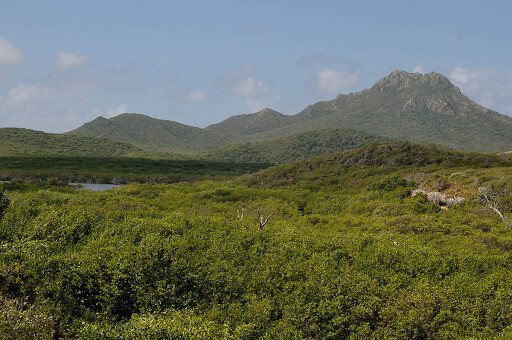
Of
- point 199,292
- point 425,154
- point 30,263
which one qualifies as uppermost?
point 425,154

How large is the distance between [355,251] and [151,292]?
21.3m

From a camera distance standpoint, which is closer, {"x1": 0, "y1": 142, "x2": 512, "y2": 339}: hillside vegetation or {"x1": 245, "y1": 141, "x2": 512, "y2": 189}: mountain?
{"x1": 0, "y1": 142, "x2": 512, "y2": 339}: hillside vegetation

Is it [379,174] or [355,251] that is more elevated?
[379,174]

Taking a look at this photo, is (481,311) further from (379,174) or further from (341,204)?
(379,174)

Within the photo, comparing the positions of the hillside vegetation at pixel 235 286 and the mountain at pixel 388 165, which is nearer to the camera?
the hillside vegetation at pixel 235 286

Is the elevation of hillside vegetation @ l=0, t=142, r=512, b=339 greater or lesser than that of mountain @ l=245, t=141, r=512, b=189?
lesser

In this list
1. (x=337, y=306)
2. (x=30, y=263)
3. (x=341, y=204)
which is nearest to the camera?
(x=337, y=306)

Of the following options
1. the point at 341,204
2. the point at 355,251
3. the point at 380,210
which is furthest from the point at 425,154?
the point at 355,251

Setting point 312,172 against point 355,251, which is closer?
point 355,251

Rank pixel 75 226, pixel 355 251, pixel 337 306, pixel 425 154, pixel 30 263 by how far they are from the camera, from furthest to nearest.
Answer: pixel 425 154 < pixel 75 226 < pixel 355 251 < pixel 30 263 < pixel 337 306

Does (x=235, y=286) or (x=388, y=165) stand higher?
(x=388, y=165)

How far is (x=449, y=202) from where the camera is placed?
80.2 m

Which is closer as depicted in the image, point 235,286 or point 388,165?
point 235,286

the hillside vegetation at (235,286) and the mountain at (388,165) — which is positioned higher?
the mountain at (388,165)
